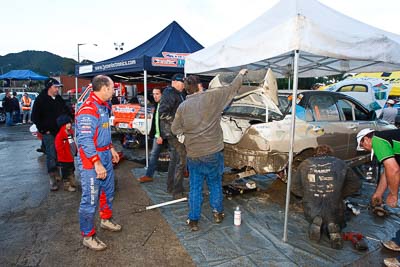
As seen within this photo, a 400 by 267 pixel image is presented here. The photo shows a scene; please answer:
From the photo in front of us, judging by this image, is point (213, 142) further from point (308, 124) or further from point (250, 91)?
point (308, 124)

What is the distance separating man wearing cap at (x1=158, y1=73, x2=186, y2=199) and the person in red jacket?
1710 millimetres

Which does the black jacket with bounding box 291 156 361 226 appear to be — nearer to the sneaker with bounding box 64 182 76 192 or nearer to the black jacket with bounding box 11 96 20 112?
the sneaker with bounding box 64 182 76 192

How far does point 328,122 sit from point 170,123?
2.65 metres

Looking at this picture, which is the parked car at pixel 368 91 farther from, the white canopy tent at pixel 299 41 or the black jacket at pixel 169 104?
the black jacket at pixel 169 104

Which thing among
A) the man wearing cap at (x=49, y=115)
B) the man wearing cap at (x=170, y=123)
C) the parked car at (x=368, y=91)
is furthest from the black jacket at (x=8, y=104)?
the parked car at (x=368, y=91)

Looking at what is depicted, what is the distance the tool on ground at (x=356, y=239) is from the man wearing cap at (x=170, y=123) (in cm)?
241

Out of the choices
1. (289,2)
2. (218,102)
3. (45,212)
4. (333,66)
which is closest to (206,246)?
(218,102)

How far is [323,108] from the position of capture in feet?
16.0

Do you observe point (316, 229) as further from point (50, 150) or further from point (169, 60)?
point (169, 60)

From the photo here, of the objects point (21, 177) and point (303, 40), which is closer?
point (303, 40)

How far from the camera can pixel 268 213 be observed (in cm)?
416

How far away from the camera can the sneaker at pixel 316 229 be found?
3.22 m

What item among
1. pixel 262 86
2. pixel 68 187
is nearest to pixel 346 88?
pixel 262 86

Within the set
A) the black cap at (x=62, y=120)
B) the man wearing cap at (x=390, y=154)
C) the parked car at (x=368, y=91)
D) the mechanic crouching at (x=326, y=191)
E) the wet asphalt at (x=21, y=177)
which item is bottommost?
the wet asphalt at (x=21, y=177)
